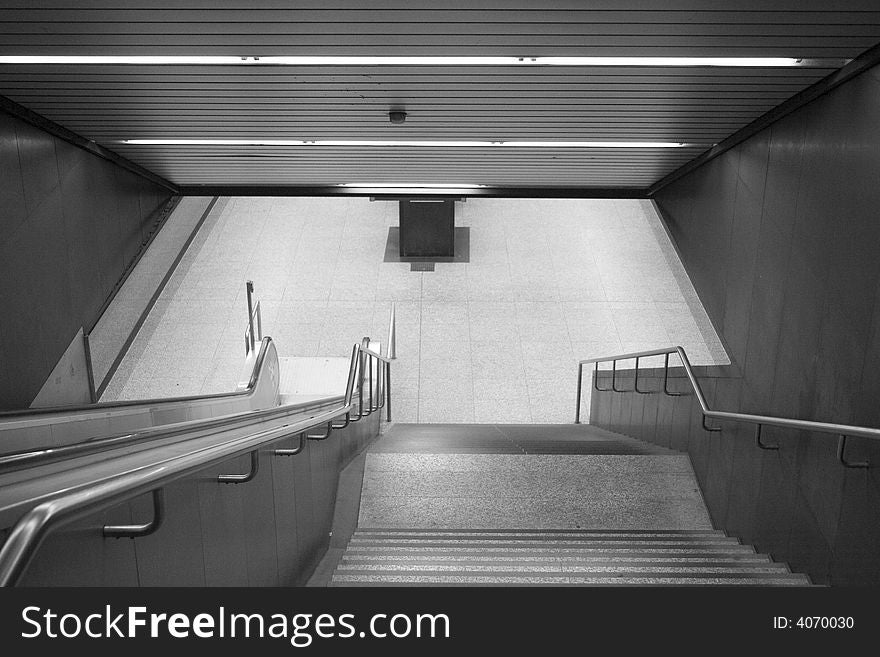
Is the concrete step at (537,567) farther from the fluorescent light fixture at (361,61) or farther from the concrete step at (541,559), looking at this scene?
the fluorescent light fixture at (361,61)

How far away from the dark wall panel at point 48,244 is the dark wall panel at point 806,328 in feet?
18.7

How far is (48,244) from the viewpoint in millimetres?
6578

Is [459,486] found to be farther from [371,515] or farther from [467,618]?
[467,618]

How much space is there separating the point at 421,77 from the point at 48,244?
3.88 m

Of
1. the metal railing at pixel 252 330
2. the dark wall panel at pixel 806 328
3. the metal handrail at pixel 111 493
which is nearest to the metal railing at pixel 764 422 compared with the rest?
the dark wall panel at pixel 806 328

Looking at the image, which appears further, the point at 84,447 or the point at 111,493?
the point at 84,447

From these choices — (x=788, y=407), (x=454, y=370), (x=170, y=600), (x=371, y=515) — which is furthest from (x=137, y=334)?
(x=170, y=600)

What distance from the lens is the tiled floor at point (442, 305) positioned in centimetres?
1012

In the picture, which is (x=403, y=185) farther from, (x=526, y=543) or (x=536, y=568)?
(x=536, y=568)

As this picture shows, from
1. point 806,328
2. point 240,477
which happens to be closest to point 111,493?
point 240,477

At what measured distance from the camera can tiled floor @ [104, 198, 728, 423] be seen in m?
10.1

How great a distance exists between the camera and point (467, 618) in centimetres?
142

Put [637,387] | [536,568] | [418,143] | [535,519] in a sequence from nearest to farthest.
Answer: [536,568]
[535,519]
[418,143]
[637,387]

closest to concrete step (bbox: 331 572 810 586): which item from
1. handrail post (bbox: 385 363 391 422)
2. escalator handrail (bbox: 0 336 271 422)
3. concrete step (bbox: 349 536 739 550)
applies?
concrete step (bbox: 349 536 739 550)
